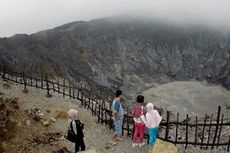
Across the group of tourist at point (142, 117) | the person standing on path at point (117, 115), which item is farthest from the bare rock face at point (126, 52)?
the group of tourist at point (142, 117)

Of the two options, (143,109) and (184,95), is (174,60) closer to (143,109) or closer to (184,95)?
(184,95)

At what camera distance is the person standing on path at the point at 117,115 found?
601 inches

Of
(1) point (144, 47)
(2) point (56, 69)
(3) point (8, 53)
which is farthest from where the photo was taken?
(1) point (144, 47)

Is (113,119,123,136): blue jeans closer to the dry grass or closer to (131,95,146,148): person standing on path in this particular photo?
(131,95,146,148): person standing on path

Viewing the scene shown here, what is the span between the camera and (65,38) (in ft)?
194

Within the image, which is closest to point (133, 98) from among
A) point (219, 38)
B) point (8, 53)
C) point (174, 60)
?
point (8, 53)

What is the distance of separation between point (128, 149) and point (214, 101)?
43.3 m

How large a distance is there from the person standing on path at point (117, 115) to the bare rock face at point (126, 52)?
27751mm

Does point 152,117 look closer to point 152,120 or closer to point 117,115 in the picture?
point 152,120

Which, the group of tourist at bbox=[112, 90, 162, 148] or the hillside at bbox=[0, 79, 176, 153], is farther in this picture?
the hillside at bbox=[0, 79, 176, 153]

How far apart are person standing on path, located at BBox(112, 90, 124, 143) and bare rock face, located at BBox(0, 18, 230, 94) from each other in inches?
1093

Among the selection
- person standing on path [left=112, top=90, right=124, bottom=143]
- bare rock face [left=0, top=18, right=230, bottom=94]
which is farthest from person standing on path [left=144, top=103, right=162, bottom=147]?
bare rock face [left=0, top=18, right=230, bottom=94]

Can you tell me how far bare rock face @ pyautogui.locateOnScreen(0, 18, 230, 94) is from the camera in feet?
164

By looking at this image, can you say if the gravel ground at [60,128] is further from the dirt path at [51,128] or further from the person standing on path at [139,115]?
the person standing on path at [139,115]
